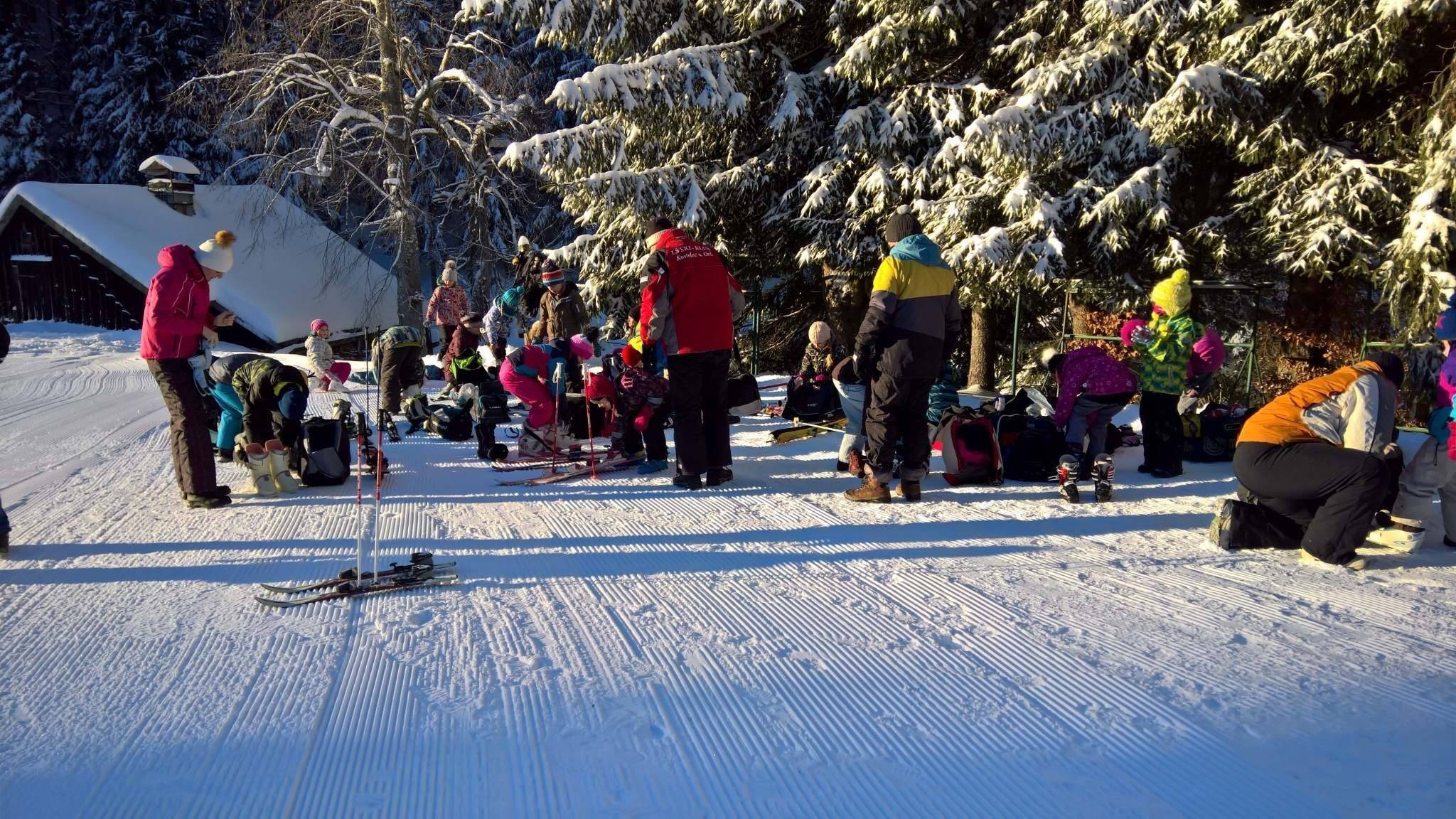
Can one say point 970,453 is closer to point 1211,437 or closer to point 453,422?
point 1211,437

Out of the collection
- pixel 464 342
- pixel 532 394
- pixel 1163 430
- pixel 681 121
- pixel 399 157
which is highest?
pixel 399 157

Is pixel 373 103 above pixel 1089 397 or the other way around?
above

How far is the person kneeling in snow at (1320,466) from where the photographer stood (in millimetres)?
4555

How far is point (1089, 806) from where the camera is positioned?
2592 mm

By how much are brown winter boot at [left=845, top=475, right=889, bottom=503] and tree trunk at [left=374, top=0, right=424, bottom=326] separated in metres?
16.4

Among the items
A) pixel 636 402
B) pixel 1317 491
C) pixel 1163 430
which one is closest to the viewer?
pixel 1317 491

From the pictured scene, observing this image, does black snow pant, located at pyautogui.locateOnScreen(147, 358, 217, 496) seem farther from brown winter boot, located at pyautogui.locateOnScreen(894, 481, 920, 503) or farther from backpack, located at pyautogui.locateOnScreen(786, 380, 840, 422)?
backpack, located at pyautogui.locateOnScreen(786, 380, 840, 422)

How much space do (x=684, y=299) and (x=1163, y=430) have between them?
12.7 feet

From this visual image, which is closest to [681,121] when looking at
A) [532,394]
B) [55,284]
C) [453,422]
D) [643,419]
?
[453,422]

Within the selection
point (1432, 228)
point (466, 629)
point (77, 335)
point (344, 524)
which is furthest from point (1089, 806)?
point (77, 335)

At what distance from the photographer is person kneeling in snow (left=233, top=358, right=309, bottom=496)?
631 centimetres

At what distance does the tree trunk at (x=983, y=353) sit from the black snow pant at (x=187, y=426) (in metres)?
9.66

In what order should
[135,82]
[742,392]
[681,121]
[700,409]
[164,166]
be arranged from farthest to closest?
[135,82] < [164,166] < [681,121] < [742,392] < [700,409]

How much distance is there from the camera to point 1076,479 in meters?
6.39
